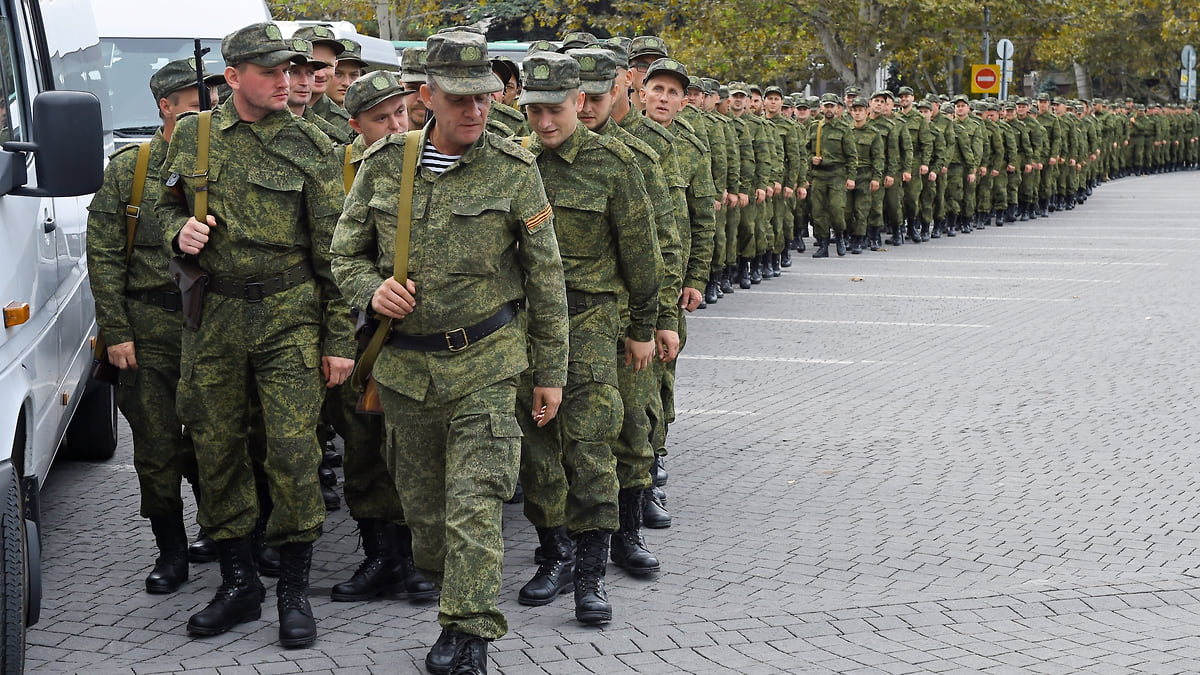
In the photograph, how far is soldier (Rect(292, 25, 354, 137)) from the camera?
7.70 metres

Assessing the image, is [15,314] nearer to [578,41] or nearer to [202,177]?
[202,177]

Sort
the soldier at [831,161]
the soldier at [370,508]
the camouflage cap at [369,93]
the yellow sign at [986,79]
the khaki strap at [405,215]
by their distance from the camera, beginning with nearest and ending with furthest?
the khaki strap at [405,215] → the soldier at [370,508] → the camouflage cap at [369,93] → the soldier at [831,161] → the yellow sign at [986,79]

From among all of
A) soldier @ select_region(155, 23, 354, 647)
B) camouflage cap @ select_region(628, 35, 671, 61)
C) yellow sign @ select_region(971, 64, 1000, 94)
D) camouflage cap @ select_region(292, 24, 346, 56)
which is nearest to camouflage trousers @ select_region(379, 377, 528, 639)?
soldier @ select_region(155, 23, 354, 647)

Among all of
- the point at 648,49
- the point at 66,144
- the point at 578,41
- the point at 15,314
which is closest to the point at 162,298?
the point at 15,314

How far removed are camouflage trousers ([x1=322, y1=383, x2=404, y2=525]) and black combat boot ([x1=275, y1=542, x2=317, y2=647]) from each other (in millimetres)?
575

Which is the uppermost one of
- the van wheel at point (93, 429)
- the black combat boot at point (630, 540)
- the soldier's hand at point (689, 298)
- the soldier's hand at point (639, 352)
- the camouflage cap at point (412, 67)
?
the camouflage cap at point (412, 67)

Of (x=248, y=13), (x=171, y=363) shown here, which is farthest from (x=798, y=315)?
(x=171, y=363)

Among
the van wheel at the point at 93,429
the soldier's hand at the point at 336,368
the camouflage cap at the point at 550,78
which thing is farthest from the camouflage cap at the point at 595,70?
the van wheel at the point at 93,429

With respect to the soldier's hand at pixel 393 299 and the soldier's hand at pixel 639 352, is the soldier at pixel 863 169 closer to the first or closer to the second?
the soldier's hand at pixel 639 352

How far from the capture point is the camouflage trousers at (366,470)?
6.22 metres

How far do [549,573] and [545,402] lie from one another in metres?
1.04

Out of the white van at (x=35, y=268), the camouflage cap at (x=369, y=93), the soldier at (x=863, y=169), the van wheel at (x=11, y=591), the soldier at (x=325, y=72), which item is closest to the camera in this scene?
the van wheel at (x=11, y=591)

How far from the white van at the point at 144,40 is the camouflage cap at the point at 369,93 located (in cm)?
769

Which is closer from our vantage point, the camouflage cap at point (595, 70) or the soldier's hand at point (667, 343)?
the camouflage cap at point (595, 70)
